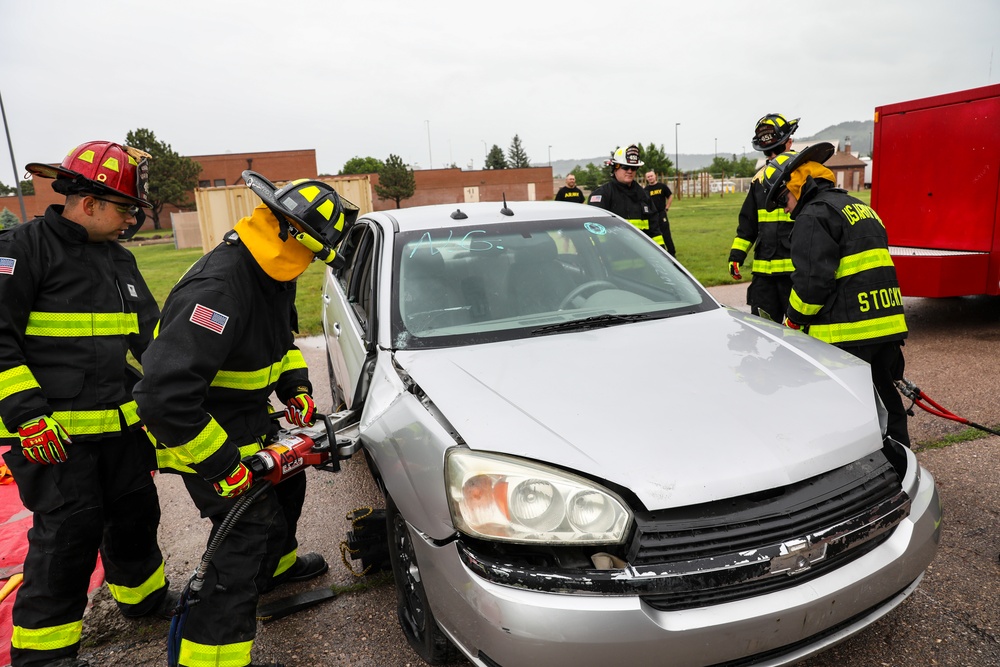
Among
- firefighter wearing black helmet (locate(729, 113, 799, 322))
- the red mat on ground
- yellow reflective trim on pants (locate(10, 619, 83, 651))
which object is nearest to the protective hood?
yellow reflective trim on pants (locate(10, 619, 83, 651))

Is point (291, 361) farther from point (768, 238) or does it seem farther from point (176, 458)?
point (768, 238)

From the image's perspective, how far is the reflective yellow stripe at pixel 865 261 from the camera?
131 inches

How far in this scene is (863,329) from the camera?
132 inches

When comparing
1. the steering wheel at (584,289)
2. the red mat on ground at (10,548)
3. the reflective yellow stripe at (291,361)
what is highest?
the steering wheel at (584,289)

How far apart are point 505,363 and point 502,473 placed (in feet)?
2.11

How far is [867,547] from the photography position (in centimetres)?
196

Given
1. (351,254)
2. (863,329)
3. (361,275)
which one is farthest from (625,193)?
(361,275)

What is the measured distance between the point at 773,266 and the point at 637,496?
12.6 feet

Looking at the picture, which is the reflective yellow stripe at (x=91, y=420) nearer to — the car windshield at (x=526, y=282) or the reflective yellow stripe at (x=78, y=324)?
the reflective yellow stripe at (x=78, y=324)

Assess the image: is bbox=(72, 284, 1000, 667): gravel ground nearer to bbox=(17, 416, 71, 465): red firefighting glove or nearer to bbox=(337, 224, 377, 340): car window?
bbox=(17, 416, 71, 465): red firefighting glove

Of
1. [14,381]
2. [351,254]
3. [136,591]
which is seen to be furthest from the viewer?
[351,254]

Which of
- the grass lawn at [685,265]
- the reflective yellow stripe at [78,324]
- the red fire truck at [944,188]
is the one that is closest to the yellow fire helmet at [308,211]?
the reflective yellow stripe at [78,324]

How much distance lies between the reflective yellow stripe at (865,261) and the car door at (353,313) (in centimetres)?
237

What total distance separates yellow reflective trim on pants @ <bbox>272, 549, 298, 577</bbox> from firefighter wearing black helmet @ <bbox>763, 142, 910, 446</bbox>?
9.24 ft
